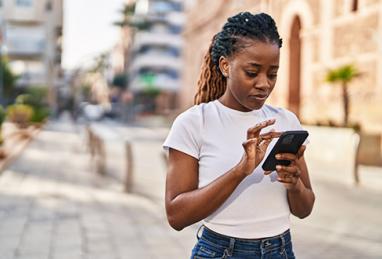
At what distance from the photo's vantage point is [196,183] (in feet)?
5.83

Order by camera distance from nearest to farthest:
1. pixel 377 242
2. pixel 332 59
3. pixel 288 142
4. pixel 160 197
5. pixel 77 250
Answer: pixel 288 142, pixel 77 250, pixel 377 242, pixel 160 197, pixel 332 59

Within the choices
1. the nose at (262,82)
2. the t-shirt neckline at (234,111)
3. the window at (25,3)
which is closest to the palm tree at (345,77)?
the window at (25,3)

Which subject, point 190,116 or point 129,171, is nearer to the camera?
point 190,116

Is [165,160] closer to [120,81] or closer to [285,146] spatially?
[285,146]

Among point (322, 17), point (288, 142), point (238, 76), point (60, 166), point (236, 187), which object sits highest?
point (322, 17)

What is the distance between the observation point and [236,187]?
5.59ft

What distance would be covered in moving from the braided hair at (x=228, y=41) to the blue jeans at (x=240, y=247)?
48cm

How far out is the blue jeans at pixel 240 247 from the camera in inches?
70.3

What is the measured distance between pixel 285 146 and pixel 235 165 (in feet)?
0.53

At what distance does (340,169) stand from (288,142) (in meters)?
11.6

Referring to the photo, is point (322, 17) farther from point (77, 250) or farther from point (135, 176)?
point (77, 250)

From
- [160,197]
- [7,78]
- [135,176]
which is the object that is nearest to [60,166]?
[135,176]

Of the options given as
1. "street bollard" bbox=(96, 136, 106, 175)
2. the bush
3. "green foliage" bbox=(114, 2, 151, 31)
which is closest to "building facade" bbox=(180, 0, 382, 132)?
"street bollard" bbox=(96, 136, 106, 175)

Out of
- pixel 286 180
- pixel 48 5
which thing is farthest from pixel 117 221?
pixel 48 5
